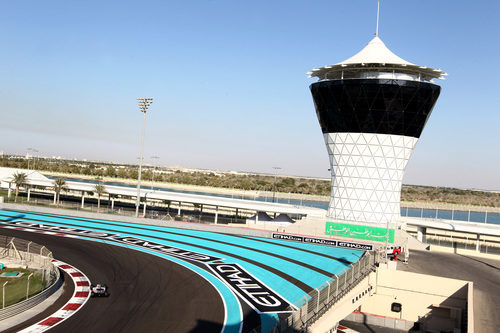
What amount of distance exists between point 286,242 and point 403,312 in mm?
17382

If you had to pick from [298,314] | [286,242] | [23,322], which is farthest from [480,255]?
[23,322]

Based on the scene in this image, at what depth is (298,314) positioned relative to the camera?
20.3m

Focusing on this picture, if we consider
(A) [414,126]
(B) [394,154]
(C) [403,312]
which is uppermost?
(A) [414,126]

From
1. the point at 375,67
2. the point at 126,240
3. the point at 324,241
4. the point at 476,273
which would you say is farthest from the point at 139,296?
the point at 375,67

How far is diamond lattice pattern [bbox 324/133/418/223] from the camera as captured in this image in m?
53.4

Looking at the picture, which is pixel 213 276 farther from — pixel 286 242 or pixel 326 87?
pixel 326 87

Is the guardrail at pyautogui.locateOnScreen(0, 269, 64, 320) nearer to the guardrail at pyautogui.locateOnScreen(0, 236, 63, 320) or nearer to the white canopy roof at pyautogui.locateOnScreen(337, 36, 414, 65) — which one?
the guardrail at pyautogui.locateOnScreen(0, 236, 63, 320)

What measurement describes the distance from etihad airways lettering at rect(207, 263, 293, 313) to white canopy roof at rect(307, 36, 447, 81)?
30039 millimetres

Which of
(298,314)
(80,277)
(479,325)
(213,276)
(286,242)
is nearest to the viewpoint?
(298,314)

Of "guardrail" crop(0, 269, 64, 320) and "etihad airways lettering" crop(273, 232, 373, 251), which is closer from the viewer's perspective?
"guardrail" crop(0, 269, 64, 320)

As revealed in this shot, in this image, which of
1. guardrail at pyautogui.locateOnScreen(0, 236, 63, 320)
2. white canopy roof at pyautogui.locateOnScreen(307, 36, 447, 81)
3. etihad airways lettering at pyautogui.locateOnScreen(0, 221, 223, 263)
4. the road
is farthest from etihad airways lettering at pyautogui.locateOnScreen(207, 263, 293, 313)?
white canopy roof at pyautogui.locateOnScreen(307, 36, 447, 81)

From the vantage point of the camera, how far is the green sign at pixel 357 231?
4756 centimetres

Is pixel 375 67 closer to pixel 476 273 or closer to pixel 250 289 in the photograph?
pixel 476 273

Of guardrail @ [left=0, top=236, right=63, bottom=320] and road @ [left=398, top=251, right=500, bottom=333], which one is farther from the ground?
road @ [left=398, top=251, right=500, bottom=333]
